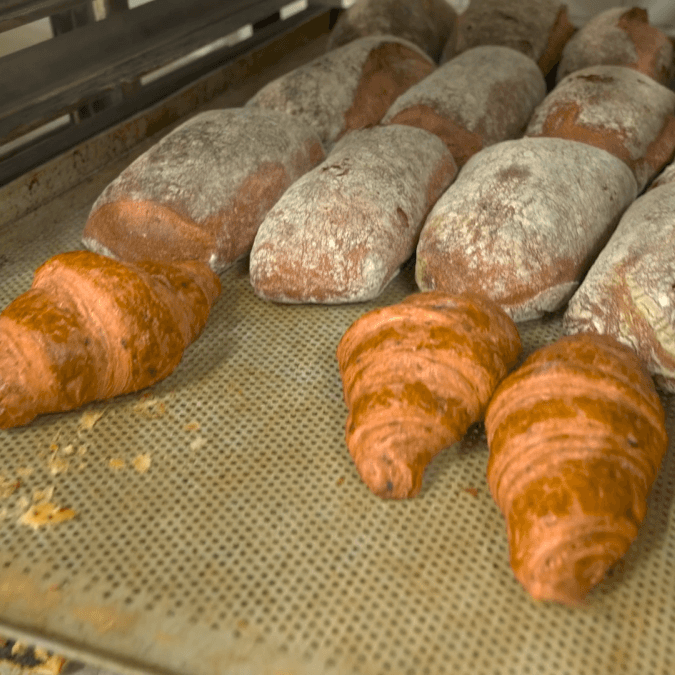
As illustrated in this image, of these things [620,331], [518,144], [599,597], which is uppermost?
[518,144]

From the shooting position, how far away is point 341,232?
1482 millimetres

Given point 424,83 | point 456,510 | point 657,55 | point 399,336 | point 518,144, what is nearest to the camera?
point 456,510

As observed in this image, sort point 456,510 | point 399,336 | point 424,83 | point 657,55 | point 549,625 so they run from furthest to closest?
1. point 657,55
2. point 424,83
3. point 399,336
4. point 456,510
5. point 549,625

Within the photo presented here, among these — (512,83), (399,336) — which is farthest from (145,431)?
(512,83)

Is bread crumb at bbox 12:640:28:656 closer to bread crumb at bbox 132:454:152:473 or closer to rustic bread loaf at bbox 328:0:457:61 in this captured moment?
bread crumb at bbox 132:454:152:473

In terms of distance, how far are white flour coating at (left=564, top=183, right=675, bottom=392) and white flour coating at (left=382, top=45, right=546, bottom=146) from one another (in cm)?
68

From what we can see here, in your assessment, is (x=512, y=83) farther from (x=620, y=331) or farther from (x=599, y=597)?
(x=599, y=597)

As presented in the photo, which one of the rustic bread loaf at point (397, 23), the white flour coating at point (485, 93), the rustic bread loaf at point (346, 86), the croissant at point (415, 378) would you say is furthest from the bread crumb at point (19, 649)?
the rustic bread loaf at point (397, 23)

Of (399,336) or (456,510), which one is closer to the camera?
(456,510)

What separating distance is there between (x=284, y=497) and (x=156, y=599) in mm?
252

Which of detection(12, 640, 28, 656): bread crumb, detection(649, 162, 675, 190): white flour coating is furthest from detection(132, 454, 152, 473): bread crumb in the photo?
detection(649, 162, 675, 190): white flour coating

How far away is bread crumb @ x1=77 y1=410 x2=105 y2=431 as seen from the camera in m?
1.22

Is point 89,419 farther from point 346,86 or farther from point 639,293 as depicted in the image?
point 346,86

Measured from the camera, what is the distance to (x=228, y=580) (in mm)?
985
